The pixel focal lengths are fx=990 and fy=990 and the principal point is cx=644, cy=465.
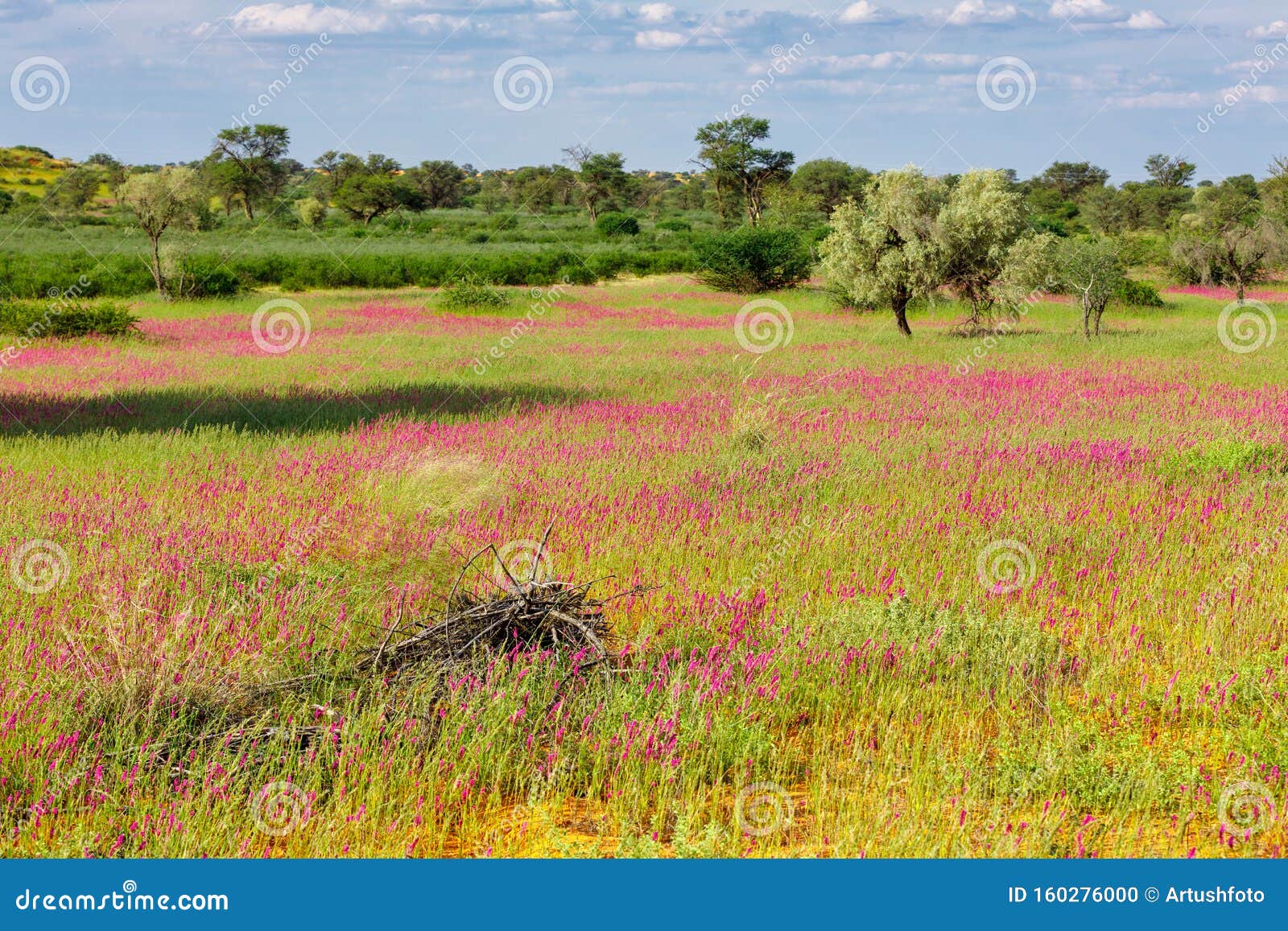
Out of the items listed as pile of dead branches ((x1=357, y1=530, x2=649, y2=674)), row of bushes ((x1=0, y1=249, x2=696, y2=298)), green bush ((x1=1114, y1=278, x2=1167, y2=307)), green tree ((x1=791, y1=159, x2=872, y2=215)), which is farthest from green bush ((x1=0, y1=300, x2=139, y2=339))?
green tree ((x1=791, y1=159, x2=872, y2=215))

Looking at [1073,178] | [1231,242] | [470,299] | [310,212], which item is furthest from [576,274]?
[1073,178]

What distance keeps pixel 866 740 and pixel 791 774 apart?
45 cm

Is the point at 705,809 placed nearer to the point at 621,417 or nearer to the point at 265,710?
the point at 265,710

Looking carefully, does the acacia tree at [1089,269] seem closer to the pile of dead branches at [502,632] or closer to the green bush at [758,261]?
the green bush at [758,261]

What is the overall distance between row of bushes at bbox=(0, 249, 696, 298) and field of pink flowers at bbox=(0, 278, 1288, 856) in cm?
2466

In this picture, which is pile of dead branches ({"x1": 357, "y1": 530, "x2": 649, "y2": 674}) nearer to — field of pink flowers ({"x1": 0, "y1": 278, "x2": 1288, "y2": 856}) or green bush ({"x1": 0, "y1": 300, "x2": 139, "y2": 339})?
field of pink flowers ({"x1": 0, "y1": 278, "x2": 1288, "y2": 856})

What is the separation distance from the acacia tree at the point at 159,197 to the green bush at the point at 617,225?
31485 mm

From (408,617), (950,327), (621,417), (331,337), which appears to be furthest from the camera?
(950,327)

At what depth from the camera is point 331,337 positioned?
2325cm

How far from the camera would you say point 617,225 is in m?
61.9

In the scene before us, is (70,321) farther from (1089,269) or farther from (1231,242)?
(1231,242)

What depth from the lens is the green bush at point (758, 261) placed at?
144 feet

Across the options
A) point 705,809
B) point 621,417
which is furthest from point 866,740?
point 621,417

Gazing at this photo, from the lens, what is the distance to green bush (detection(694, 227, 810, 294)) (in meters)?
44.0
